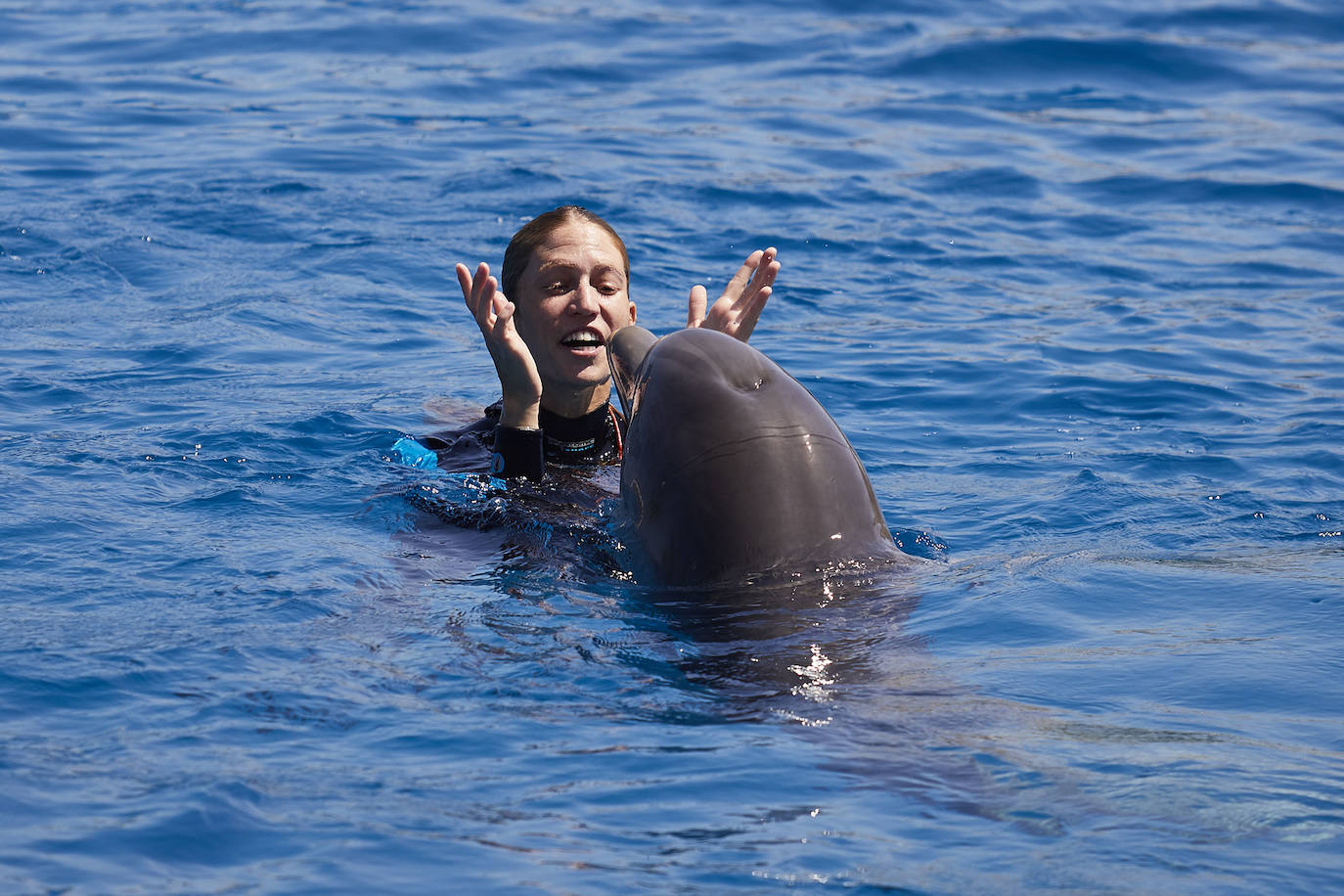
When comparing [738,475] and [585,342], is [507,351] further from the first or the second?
[738,475]

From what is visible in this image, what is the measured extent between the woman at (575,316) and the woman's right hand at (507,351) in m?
0.21

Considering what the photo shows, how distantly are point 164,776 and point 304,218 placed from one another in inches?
332

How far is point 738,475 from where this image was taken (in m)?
4.27

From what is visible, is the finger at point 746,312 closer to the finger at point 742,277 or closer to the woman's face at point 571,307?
the finger at point 742,277

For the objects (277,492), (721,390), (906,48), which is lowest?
(277,492)

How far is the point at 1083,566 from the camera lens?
574 cm

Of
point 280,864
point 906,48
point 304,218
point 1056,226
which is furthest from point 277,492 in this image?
point 906,48

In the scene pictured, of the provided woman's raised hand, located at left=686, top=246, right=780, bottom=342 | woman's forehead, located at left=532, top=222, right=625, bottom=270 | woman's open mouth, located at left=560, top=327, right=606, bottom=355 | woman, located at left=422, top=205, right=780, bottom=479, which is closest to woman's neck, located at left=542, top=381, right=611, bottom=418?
woman, located at left=422, top=205, right=780, bottom=479

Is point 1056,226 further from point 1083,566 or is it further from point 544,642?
point 544,642

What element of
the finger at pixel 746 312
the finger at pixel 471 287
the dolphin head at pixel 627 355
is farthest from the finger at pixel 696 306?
the finger at pixel 471 287

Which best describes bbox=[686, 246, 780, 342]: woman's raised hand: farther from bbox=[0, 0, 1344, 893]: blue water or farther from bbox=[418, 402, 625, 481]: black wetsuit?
bbox=[0, 0, 1344, 893]: blue water

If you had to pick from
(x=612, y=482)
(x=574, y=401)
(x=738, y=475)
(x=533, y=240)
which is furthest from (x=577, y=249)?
(x=738, y=475)

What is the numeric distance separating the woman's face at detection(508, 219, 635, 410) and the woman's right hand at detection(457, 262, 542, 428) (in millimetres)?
602

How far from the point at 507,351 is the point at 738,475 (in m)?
1.39
